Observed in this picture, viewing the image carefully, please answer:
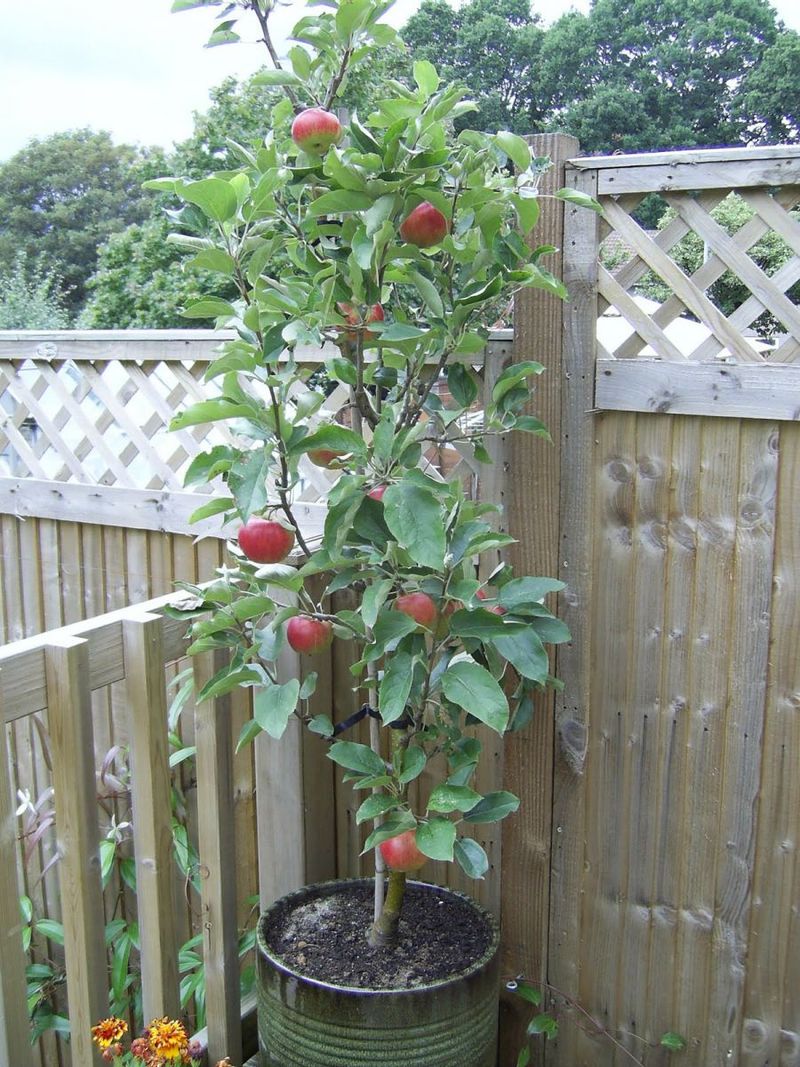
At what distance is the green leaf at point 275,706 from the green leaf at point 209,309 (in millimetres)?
577

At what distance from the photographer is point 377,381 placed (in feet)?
5.64

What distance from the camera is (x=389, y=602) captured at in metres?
1.62

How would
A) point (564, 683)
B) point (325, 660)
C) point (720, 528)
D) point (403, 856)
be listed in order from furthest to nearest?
point (325, 660)
point (564, 683)
point (720, 528)
point (403, 856)

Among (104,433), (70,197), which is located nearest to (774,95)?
(70,197)

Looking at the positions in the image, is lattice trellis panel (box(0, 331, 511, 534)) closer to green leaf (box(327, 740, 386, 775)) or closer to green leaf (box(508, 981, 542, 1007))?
green leaf (box(327, 740, 386, 775))

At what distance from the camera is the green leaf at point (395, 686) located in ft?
4.65

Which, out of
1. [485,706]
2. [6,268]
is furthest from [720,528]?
[6,268]

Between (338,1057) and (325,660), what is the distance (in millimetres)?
748

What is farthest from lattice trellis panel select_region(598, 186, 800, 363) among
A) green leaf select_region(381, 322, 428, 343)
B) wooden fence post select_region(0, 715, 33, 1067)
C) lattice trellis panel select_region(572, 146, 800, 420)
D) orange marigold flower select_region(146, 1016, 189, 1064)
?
orange marigold flower select_region(146, 1016, 189, 1064)

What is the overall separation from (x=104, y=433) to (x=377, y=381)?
1.57 metres

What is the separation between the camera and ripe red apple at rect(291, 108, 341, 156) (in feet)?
4.71

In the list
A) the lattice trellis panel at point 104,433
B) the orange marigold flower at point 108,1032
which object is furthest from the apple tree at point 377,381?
the lattice trellis panel at point 104,433

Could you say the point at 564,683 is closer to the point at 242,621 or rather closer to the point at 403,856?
the point at 403,856

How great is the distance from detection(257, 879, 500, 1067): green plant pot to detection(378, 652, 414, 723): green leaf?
48cm
